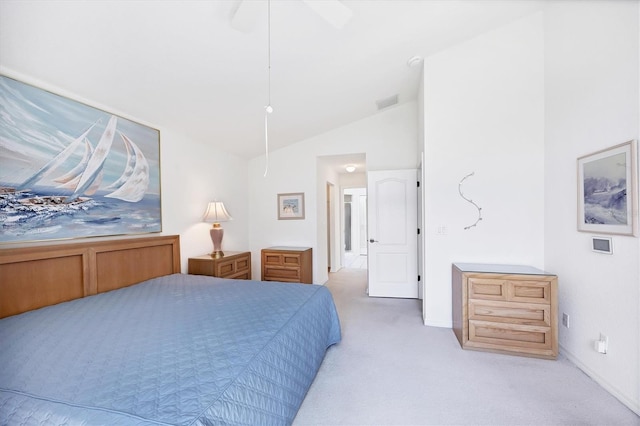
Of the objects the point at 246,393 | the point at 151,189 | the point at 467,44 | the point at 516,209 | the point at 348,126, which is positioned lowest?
the point at 246,393

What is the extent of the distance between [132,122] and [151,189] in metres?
0.71

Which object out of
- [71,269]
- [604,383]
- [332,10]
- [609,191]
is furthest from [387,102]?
[71,269]

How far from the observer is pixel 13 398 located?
1.00 meters

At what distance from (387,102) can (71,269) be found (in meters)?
4.25

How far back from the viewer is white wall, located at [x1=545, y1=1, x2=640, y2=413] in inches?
70.2

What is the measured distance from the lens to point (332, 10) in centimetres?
157

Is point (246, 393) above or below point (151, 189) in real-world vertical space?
below

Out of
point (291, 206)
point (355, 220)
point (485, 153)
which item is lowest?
point (355, 220)

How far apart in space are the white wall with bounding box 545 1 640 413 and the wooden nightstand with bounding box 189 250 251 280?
3.65 metres

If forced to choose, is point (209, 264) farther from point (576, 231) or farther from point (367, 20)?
point (576, 231)

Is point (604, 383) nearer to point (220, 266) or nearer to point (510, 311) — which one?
point (510, 311)

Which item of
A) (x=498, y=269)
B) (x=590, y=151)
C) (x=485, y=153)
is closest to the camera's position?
(x=590, y=151)

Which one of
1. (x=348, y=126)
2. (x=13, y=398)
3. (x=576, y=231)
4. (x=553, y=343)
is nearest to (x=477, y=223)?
(x=576, y=231)

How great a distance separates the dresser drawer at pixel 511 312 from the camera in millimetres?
2387
